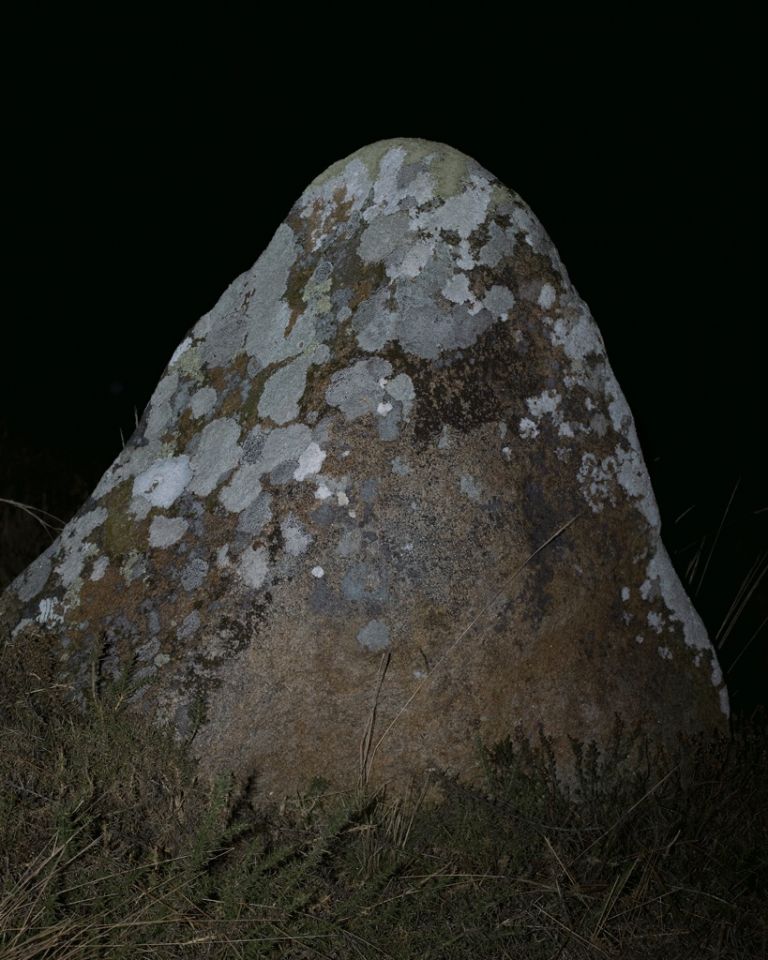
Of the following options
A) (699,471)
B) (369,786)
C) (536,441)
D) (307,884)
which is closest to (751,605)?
(699,471)

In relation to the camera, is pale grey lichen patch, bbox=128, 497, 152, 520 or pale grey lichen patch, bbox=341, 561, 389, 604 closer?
pale grey lichen patch, bbox=341, 561, 389, 604

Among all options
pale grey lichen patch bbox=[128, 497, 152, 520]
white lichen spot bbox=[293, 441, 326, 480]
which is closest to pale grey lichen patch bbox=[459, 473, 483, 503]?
white lichen spot bbox=[293, 441, 326, 480]

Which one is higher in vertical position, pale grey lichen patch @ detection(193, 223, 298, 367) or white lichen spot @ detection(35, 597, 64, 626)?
pale grey lichen patch @ detection(193, 223, 298, 367)

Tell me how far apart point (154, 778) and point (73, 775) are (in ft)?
0.62

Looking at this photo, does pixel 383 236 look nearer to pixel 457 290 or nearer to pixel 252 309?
pixel 457 290

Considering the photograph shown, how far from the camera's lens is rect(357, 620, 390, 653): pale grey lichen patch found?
9.16ft

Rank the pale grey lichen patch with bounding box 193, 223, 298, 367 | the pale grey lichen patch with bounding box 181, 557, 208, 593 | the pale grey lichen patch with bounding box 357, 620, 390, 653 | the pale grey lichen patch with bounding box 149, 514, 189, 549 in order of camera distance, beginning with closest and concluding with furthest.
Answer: the pale grey lichen patch with bounding box 357, 620, 390, 653, the pale grey lichen patch with bounding box 181, 557, 208, 593, the pale grey lichen patch with bounding box 149, 514, 189, 549, the pale grey lichen patch with bounding box 193, 223, 298, 367

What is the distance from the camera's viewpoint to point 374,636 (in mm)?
2797

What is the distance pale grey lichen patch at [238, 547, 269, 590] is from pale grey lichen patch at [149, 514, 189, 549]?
0.72 ft

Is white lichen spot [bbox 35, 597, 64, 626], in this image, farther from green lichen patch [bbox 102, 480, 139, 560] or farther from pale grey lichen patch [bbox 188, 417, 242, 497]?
pale grey lichen patch [bbox 188, 417, 242, 497]

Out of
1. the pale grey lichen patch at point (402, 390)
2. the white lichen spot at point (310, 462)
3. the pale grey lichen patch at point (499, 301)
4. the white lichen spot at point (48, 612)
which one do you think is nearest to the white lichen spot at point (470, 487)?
the pale grey lichen patch at point (402, 390)

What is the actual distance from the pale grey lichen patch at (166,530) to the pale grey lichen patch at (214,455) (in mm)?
95

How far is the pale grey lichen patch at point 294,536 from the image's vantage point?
2854mm

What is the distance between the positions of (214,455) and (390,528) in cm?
57
